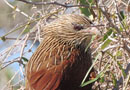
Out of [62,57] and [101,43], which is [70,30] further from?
[101,43]

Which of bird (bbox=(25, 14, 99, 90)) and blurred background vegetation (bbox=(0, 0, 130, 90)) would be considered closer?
blurred background vegetation (bbox=(0, 0, 130, 90))

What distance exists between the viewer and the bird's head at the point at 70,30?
2.46m

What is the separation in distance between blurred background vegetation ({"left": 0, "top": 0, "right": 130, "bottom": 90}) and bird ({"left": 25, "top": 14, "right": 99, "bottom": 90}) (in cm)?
6

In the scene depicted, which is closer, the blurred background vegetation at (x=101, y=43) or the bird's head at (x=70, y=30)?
the blurred background vegetation at (x=101, y=43)

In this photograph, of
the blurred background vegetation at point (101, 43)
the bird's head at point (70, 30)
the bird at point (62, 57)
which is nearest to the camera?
the blurred background vegetation at point (101, 43)

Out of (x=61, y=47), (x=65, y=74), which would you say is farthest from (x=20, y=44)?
(x=65, y=74)

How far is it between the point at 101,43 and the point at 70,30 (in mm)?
407

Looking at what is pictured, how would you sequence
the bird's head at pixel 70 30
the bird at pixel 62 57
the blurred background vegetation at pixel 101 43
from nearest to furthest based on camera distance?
1. the blurred background vegetation at pixel 101 43
2. the bird at pixel 62 57
3. the bird's head at pixel 70 30

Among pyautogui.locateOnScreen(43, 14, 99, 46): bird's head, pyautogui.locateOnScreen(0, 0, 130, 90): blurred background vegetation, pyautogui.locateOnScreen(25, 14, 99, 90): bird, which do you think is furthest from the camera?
pyautogui.locateOnScreen(43, 14, 99, 46): bird's head

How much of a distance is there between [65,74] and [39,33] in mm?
396

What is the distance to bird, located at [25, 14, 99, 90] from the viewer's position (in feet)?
7.56

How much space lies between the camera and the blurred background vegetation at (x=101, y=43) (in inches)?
74.8

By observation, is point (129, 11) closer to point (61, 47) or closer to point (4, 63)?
point (61, 47)

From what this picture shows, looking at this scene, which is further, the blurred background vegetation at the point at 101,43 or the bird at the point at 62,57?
the bird at the point at 62,57
